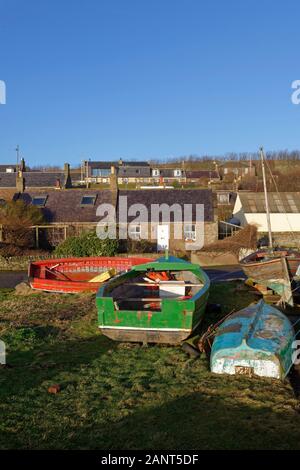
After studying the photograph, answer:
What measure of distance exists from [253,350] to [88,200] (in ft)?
99.1

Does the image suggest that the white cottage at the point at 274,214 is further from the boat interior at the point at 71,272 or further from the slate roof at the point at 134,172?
the slate roof at the point at 134,172

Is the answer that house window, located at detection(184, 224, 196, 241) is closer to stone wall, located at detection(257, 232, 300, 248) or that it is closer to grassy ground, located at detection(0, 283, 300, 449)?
stone wall, located at detection(257, 232, 300, 248)

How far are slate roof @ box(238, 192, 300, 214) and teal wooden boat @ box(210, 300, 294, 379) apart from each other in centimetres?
3050

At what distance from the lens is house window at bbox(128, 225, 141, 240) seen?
3528 centimetres

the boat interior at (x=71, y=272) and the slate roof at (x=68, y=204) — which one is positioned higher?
the slate roof at (x=68, y=204)

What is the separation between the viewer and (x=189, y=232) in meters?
35.1

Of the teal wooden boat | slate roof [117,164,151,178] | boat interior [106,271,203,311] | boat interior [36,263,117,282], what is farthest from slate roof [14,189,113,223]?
slate roof [117,164,151,178]

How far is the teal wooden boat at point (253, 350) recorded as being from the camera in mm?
9375

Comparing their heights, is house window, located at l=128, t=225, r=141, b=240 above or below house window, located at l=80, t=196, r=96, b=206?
below

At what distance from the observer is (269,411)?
7.62 meters

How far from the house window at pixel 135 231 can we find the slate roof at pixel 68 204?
2611mm

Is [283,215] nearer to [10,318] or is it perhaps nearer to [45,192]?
[45,192]

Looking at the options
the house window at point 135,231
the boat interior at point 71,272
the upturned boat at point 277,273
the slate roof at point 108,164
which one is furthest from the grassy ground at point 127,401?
the slate roof at point 108,164

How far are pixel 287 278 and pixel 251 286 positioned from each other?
7.84ft
